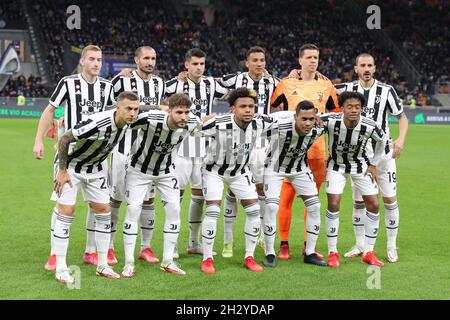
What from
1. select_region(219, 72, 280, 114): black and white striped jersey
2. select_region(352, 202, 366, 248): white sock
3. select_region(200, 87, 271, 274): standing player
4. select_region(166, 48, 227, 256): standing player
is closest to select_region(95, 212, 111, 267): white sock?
select_region(200, 87, 271, 274): standing player

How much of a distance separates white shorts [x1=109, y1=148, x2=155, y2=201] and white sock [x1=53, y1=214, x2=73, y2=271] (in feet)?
2.92

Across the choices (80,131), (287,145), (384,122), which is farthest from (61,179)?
(384,122)

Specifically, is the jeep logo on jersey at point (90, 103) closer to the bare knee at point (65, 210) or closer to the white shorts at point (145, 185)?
the white shorts at point (145, 185)

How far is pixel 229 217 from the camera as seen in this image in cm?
791

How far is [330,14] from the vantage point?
1759 inches

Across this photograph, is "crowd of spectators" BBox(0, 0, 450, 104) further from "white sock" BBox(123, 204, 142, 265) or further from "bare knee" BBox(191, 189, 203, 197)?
"white sock" BBox(123, 204, 142, 265)

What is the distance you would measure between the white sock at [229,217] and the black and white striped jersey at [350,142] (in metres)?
1.22

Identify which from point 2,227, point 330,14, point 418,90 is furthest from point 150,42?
point 2,227

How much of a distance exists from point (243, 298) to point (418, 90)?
35064 millimetres

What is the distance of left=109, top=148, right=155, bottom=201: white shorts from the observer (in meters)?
7.25

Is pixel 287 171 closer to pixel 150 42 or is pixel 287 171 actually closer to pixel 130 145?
pixel 130 145

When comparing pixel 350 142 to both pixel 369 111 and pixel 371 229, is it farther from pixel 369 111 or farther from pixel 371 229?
pixel 371 229

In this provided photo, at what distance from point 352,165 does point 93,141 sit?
2.87 m

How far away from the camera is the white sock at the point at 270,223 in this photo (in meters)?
7.25
